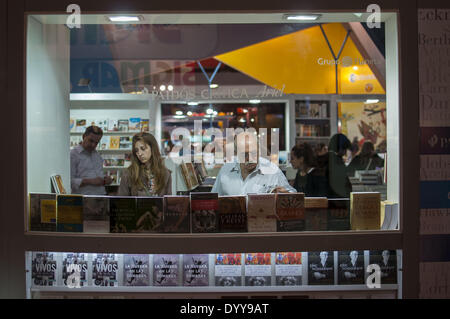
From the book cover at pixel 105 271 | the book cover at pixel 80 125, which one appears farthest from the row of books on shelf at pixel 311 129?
the book cover at pixel 105 271

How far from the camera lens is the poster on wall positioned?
3.07 meters

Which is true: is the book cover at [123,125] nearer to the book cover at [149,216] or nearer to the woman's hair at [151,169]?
the woman's hair at [151,169]

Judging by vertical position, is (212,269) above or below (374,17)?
below

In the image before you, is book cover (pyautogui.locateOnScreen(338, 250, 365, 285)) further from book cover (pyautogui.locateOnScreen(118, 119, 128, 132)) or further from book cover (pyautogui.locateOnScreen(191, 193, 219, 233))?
book cover (pyautogui.locateOnScreen(118, 119, 128, 132))

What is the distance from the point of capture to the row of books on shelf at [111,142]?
3344mm

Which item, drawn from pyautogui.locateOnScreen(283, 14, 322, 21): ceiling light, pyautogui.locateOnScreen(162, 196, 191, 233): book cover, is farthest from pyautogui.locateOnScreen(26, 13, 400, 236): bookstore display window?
pyautogui.locateOnScreen(283, 14, 322, 21): ceiling light

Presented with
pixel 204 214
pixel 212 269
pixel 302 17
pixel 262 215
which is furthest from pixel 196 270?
pixel 302 17

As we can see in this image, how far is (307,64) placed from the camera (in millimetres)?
4082

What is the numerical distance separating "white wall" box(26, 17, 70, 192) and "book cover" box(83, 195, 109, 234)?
450mm

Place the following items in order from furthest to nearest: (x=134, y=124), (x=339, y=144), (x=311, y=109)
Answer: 1. (x=311, y=109)
2. (x=134, y=124)
3. (x=339, y=144)

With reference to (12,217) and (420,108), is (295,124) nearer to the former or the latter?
(420,108)

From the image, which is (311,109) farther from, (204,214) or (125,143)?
(204,214)

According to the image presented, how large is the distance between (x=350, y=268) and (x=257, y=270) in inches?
25.8
